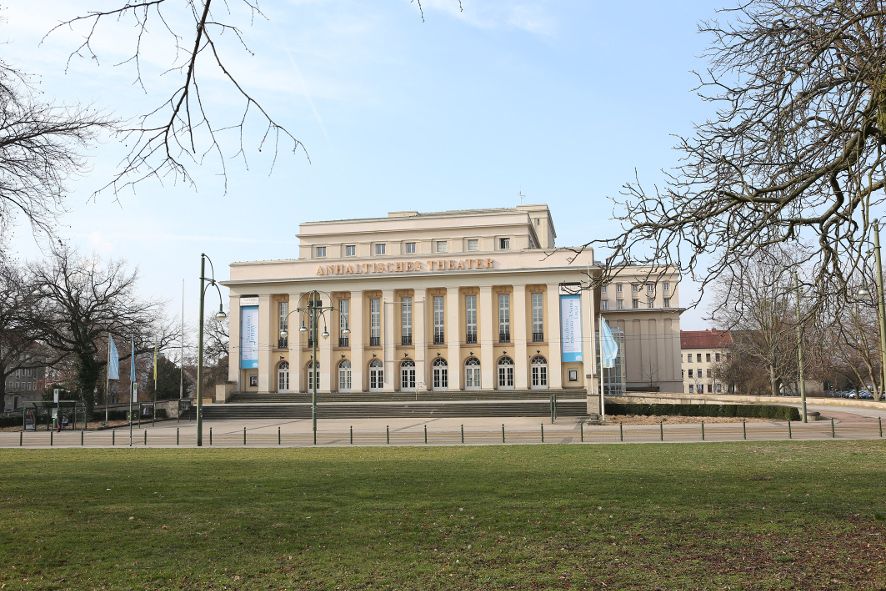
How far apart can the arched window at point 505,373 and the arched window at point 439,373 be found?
16.3 feet

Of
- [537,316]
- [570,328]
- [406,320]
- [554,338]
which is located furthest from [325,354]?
[570,328]

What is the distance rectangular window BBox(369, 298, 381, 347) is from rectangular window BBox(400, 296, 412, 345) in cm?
223

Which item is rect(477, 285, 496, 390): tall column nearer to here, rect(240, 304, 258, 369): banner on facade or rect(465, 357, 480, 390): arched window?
rect(465, 357, 480, 390): arched window

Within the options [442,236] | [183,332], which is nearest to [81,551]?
[183,332]

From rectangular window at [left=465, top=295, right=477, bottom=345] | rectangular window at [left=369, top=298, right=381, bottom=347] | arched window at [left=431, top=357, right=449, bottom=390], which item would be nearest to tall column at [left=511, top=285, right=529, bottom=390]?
rectangular window at [left=465, top=295, right=477, bottom=345]

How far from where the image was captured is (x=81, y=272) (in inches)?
2082

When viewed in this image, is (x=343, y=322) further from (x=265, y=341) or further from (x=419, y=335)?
(x=265, y=341)

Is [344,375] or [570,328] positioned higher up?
[570,328]

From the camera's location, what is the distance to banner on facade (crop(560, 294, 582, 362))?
65688mm

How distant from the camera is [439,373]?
71062 millimetres

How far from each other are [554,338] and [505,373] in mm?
5678

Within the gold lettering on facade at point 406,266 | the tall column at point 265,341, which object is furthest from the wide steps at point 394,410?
the gold lettering on facade at point 406,266

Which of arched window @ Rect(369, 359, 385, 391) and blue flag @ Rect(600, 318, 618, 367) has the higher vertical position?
blue flag @ Rect(600, 318, 618, 367)

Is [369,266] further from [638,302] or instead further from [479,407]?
[638,302]
